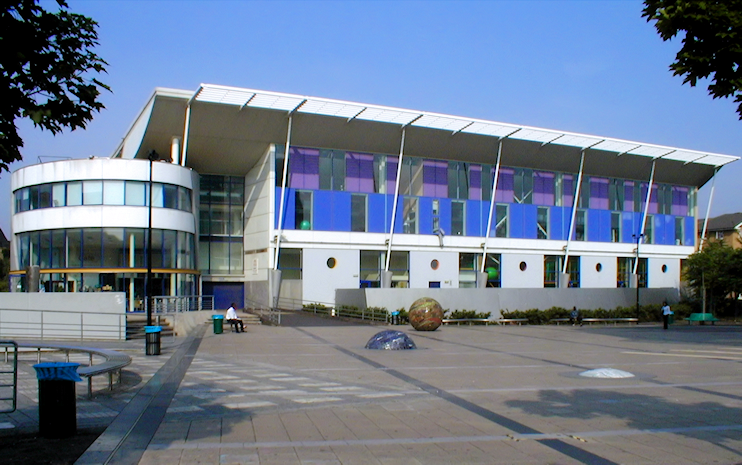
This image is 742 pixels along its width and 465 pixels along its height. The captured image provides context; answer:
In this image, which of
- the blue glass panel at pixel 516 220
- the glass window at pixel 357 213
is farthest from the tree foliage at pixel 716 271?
the glass window at pixel 357 213

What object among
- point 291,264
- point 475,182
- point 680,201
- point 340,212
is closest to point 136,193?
point 291,264

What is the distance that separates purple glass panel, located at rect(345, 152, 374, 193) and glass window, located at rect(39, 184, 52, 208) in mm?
19466

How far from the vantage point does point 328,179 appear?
4828cm

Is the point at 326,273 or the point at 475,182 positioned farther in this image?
the point at 475,182

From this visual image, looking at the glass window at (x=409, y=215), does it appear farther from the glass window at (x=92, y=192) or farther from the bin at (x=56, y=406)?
the bin at (x=56, y=406)

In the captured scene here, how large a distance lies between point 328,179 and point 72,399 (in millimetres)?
39936

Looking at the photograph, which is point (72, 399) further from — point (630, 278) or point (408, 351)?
point (630, 278)

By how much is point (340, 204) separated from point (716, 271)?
3038 cm

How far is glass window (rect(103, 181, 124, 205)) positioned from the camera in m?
38.0

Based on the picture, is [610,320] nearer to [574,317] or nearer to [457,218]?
[574,317]

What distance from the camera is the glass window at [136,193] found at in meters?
38.2

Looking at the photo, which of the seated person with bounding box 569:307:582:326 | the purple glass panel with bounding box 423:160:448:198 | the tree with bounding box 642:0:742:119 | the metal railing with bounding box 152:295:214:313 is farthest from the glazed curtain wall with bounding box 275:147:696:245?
the tree with bounding box 642:0:742:119

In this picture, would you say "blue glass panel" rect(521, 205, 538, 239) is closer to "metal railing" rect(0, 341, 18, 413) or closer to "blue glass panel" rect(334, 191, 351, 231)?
"blue glass panel" rect(334, 191, 351, 231)

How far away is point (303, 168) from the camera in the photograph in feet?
156
